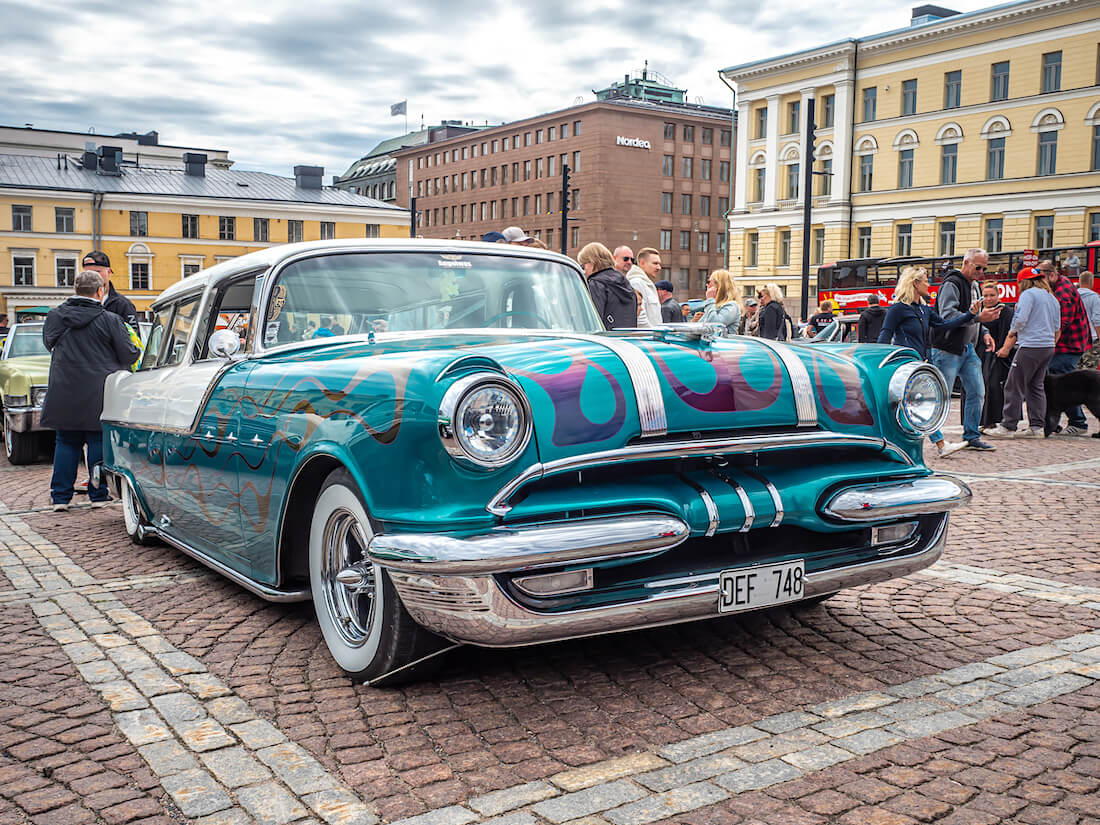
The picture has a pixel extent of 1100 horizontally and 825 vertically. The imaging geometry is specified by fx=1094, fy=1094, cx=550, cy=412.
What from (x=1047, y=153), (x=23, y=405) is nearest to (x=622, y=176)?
(x=1047, y=153)

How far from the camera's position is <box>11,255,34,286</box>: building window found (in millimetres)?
73000

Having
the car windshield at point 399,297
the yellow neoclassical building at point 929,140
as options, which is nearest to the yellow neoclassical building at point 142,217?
the yellow neoclassical building at point 929,140

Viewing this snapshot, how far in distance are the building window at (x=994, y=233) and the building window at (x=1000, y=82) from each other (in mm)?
5882

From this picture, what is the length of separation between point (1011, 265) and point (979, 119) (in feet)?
77.3

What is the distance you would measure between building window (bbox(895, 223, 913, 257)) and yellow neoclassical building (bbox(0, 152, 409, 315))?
38.0 metres

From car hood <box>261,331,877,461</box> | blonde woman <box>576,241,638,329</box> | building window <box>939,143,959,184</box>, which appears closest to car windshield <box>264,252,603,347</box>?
car hood <box>261,331,877,461</box>

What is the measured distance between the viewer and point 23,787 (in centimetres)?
295

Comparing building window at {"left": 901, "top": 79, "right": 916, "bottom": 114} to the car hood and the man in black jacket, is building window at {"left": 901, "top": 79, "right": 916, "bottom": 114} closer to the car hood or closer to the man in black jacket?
the man in black jacket

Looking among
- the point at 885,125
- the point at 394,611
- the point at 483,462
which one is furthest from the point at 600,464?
the point at 885,125

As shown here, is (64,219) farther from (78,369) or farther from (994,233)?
(78,369)

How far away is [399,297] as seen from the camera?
15.2 feet

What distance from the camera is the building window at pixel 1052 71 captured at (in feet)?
166

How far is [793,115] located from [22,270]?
50.9 meters

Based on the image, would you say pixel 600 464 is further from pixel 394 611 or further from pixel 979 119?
pixel 979 119
